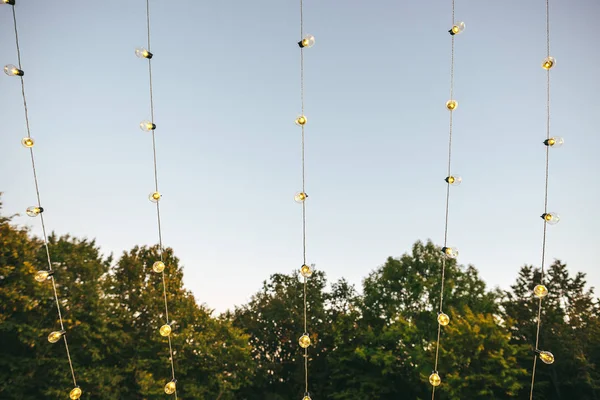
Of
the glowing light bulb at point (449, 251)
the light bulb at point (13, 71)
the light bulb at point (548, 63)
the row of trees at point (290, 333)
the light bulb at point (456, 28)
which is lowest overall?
the row of trees at point (290, 333)

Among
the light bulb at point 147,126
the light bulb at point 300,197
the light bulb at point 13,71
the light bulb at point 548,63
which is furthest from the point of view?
the light bulb at point 300,197

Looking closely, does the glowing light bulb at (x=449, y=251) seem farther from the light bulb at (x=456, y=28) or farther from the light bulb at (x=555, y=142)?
the light bulb at (x=456, y=28)

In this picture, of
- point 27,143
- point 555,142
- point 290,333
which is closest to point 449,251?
point 555,142

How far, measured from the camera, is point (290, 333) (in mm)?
15133

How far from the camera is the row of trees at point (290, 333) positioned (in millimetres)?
9703

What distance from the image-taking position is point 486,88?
27.9ft

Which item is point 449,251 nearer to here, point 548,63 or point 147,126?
point 548,63

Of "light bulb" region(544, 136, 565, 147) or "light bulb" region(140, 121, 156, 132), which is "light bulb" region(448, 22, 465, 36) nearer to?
"light bulb" region(544, 136, 565, 147)

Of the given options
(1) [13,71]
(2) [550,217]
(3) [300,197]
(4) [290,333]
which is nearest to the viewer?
(1) [13,71]

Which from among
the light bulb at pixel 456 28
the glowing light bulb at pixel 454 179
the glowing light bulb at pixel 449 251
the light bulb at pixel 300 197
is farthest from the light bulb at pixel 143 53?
the glowing light bulb at pixel 449 251

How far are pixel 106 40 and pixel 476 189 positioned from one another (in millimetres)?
10274

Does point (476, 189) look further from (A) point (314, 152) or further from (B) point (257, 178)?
(B) point (257, 178)

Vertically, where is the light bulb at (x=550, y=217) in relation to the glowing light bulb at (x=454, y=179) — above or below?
below

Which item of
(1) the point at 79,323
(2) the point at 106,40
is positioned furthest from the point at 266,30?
(1) the point at 79,323
